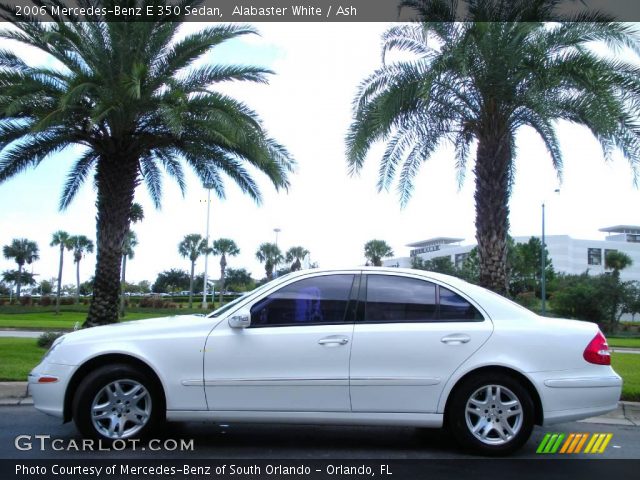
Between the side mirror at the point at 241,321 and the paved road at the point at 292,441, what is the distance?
1053mm

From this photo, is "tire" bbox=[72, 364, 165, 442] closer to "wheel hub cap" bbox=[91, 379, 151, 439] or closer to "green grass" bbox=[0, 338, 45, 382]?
"wheel hub cap" bbox=[91, 379, 151, 439]

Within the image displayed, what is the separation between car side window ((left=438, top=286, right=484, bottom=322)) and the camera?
5.20 m

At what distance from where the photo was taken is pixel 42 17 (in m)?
12.2

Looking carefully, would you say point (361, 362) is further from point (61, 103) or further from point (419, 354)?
point (61, 103)

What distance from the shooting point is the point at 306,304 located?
17.3 feet

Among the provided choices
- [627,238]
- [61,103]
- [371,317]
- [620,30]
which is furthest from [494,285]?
[627,238]

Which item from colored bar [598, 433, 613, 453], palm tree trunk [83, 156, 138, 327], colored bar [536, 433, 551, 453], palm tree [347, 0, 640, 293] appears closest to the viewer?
colored bar [536, 433, 551, 453]

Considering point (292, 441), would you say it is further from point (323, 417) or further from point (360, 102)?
point (360, 102)

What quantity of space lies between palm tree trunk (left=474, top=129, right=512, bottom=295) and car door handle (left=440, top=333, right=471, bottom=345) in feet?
21.1

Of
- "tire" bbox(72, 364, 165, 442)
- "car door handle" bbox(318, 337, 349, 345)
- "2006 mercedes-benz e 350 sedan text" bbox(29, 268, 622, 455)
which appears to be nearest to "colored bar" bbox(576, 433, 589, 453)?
"2006 mercedes-benz e 350 sedan text" bbox(29, 268, 622, 455)

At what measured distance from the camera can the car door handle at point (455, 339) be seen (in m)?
5.01

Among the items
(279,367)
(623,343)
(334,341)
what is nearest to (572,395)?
(334,341)

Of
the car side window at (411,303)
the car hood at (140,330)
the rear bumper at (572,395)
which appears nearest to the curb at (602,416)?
the rear bumper at (572,395)

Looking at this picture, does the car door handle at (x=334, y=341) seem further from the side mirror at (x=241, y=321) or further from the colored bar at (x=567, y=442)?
the colored bar at (x=567, y=442)
